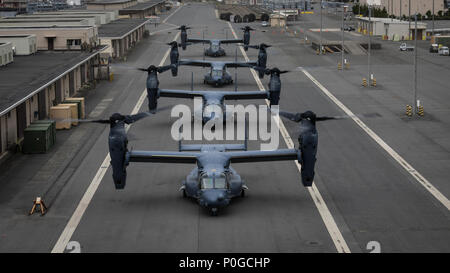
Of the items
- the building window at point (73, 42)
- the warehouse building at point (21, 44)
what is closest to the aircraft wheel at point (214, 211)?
the warehouse building at point (21, 44)

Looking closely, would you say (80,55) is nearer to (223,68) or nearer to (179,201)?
(223,68)

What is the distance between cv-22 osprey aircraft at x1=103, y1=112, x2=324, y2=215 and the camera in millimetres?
38656

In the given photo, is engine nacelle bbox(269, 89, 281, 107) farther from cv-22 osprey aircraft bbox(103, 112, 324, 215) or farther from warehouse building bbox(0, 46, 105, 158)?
cv-22 osprey aircraft bbox(103, 112, 324, 215)

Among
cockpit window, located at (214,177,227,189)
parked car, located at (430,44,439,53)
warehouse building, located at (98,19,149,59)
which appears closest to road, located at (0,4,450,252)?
cockpit window, located at (214,177,227,189)

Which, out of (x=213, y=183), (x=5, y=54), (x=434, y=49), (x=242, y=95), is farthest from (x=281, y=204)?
(x=434, y=49)

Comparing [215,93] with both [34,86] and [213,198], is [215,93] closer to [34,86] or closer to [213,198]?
[34,86]

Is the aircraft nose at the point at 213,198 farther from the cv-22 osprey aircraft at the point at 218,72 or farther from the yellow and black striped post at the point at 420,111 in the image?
the cv-22 osprey aircraft at the point at 218,72

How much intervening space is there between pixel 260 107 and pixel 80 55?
23789 mm

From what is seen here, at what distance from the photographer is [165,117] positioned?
225 feet

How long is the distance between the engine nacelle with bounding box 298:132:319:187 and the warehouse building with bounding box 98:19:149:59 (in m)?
65.7

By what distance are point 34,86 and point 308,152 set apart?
28.2 metres

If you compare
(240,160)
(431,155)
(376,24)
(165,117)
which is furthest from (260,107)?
(376,24)

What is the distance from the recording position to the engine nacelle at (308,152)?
3900 cm

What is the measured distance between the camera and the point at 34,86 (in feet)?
192
